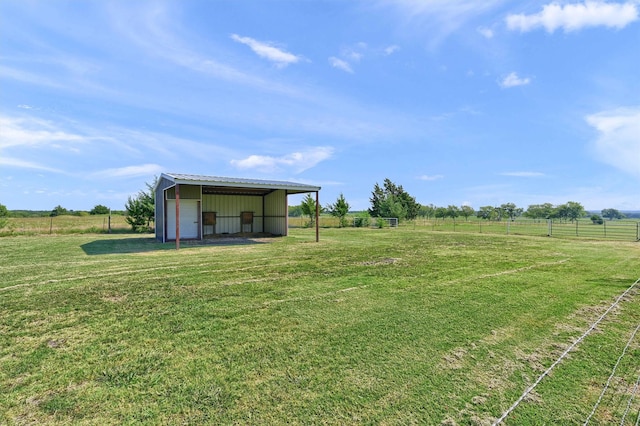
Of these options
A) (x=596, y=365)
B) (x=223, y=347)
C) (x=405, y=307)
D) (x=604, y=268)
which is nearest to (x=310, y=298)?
(x=405, y=307)

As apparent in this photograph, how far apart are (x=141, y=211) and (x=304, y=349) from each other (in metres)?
18.3

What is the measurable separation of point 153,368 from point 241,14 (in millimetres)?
11031

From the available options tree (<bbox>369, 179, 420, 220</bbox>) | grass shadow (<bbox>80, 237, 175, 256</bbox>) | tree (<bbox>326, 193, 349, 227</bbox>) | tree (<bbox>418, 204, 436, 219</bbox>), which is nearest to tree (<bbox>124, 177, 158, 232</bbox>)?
grass shadow (<bbox>80, 237, 175, 256</bbox>)

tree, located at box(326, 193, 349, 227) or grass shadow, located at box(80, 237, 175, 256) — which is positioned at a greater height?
tree, located at box(326, 193, 349, 227)

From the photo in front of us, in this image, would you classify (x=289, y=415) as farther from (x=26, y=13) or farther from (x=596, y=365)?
(x=26, y=13)

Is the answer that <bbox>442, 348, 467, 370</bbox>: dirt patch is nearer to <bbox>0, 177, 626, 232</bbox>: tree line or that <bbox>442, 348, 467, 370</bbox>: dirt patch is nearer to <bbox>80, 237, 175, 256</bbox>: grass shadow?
<bbox>80, 237, 175, 256</bbox>: grass shadow

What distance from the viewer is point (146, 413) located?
1.92 metres

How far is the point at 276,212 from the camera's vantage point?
642 inches

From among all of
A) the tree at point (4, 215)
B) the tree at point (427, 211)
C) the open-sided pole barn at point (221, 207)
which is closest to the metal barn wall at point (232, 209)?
the open-sided pole barn at point (221, 207)

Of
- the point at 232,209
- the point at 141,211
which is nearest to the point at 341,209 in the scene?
the point at 232,209

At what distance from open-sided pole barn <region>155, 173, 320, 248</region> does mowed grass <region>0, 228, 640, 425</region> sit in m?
7.01

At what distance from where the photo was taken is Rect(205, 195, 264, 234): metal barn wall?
52.1ft

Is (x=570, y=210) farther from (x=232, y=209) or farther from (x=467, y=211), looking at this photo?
(x=232, y=209)

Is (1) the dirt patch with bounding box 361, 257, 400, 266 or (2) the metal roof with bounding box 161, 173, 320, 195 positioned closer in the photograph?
(1) the dirt patch with bounding box 361, 257, 400, 266
